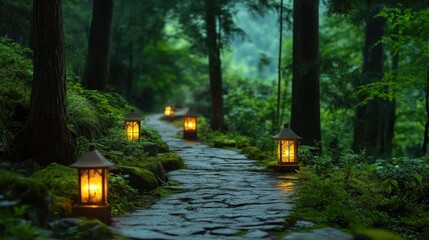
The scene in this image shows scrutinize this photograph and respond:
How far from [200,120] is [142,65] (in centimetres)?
1010

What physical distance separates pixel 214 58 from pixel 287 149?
9.88 metres

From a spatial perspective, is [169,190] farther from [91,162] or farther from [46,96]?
[91,162]

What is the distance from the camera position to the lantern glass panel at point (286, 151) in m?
11.4

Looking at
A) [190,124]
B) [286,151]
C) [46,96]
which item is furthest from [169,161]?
[190,124]

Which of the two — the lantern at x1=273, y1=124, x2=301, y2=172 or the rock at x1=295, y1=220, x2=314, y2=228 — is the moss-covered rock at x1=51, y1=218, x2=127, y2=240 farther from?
the lantern at x1=273, y1=124, x2=301, y2=172

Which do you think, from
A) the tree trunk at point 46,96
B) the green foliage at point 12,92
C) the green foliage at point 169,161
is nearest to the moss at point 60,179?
the tree trunk at point 46,96

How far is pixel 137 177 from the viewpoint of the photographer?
30.6ft

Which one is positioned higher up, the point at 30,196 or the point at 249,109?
the point at 249,109

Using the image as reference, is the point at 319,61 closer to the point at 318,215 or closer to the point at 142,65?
the point at 318,215

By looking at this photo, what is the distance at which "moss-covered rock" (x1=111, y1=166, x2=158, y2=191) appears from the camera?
30.3ft

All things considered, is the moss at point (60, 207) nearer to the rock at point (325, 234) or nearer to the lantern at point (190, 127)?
the rock at point (325, 234)

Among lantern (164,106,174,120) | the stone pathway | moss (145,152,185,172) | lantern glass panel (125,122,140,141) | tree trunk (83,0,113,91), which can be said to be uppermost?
tree trunk (83,0,113,91)

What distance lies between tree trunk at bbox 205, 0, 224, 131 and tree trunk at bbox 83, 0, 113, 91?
273 inches

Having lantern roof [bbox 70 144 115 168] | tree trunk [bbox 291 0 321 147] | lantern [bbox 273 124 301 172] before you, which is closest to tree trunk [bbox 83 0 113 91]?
tree trunk [bbox 291 0 321 147]
